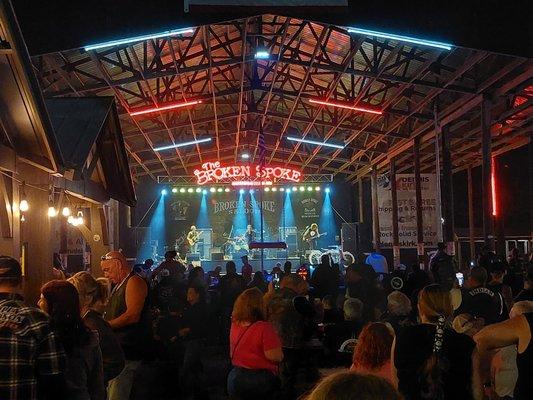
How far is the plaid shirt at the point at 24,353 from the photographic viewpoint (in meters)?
3.12

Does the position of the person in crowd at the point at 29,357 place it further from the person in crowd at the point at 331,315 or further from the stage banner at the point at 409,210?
the stage banner at the point at 409,210

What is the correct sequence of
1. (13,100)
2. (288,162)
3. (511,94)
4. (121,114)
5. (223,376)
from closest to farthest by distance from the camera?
(13,100)
(223,376)
(511,94)
(121,114)
(288,162)

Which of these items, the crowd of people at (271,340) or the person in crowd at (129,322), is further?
the person in crowd at (129,322)

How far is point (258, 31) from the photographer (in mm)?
16297

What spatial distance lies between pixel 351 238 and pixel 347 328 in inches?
845

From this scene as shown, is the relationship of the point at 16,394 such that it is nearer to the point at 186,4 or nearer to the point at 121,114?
the point at 186,4

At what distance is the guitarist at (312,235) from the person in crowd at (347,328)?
81.9 feet

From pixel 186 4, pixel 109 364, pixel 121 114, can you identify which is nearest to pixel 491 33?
pixel 186 4

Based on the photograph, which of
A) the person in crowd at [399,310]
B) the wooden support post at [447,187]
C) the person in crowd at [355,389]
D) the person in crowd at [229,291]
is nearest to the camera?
the person in crowd at [355,389]

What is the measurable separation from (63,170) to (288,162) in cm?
2562

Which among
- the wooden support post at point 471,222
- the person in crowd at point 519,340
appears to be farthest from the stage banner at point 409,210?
the person in crowd at point 519,340

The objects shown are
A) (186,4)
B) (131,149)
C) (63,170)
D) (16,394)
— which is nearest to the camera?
(16,394)

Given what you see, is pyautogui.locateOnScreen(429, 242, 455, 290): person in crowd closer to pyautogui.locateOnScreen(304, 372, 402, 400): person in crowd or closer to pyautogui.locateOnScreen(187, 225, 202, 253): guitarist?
pyautogui.locateOnScreen(304, 372, 402, 400): person in crowd

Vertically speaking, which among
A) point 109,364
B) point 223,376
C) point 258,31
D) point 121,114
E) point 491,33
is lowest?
point 223,376
